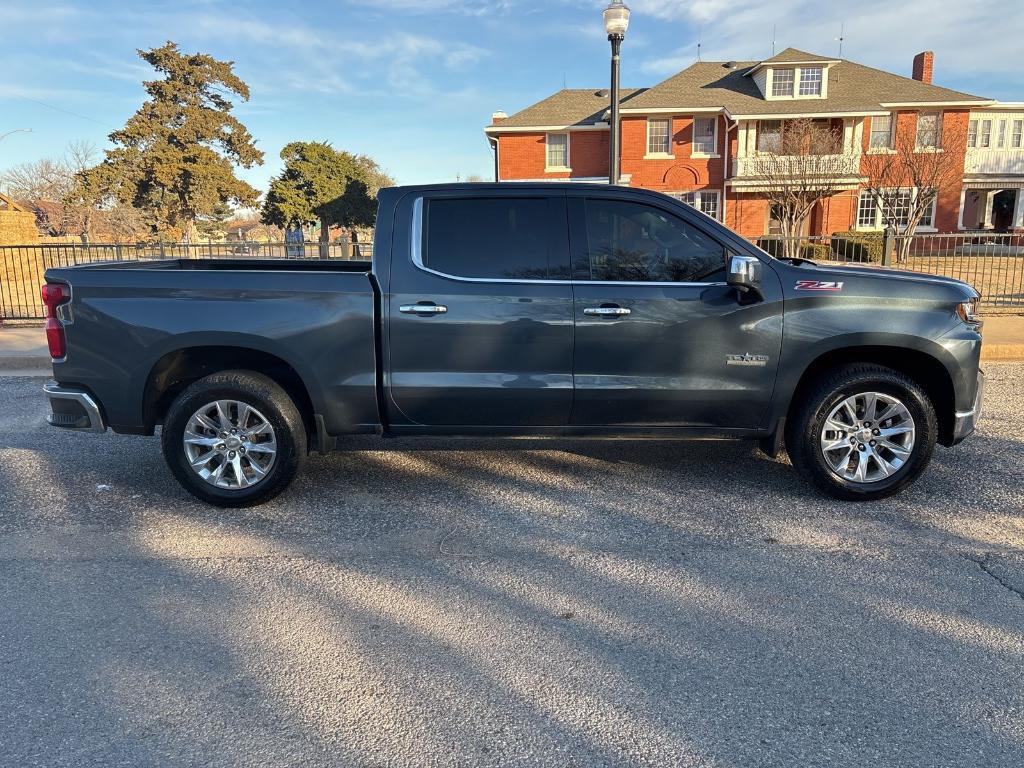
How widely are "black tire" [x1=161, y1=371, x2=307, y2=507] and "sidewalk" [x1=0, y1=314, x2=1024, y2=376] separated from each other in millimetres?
5993

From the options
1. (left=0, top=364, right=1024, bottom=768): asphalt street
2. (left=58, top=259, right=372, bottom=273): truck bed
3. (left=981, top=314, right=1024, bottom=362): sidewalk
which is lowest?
(left=0, top=364, right=1024, bottom=768): asphalt street

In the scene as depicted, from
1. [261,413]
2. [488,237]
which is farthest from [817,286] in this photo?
[261,413]

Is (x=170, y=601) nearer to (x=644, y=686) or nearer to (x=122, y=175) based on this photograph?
(x=644, y=686)

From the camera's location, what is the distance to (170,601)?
3447mm

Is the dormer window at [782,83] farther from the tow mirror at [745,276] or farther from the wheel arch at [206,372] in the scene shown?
the wheel arch at [206,372]

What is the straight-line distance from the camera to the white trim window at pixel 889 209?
27569mm

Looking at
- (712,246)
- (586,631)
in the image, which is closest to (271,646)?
(586,631)

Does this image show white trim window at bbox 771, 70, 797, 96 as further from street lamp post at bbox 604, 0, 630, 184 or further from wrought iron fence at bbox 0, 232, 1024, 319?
street lamp post at bbox 604, 0, 630, 184

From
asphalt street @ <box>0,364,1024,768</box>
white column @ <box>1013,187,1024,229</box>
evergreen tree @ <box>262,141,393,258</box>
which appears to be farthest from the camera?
evergreen tree @ <box>262,141,393,258</box>

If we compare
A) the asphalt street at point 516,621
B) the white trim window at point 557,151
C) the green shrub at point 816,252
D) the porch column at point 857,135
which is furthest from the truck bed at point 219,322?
the porch column at point 857,135

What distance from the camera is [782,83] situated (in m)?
31.9

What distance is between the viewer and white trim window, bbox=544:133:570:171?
33.7 m

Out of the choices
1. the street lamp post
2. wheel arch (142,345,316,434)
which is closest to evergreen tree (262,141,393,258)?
the street lamp post

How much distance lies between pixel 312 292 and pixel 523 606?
2.26 m
